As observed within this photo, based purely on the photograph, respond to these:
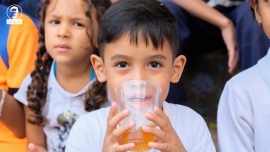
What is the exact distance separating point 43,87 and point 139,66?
788mm

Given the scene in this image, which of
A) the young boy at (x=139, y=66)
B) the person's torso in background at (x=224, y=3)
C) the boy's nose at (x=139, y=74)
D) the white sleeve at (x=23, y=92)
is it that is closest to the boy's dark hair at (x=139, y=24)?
the young boy at (x=139, y=66)

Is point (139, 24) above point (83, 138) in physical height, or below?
above

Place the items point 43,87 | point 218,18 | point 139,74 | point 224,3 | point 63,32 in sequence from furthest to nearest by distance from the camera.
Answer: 1. point 224,3
2. point 218,18
3. point 43,87
4. point 63,32
5. point 139,74

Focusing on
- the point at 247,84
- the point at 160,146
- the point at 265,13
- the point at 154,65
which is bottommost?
the point at 160,146

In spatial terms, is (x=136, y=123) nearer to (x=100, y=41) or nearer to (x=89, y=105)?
(x=100, y=41)

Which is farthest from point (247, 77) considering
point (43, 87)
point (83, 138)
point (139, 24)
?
point (43, 87)

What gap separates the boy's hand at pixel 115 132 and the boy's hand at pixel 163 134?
68 millimetres

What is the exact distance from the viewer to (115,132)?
1.51 meters

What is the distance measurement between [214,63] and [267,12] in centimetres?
143

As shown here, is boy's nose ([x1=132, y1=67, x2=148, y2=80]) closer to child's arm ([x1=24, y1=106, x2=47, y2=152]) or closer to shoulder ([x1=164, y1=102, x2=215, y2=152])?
shoulder ([x1=164, y1=102, x2=215, y2=152])

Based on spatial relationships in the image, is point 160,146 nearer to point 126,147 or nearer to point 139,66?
point 126,147

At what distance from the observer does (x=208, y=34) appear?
292 cm

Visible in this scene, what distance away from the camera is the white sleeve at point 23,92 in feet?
7.60

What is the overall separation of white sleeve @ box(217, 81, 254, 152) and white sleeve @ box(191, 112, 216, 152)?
2.3 inches
